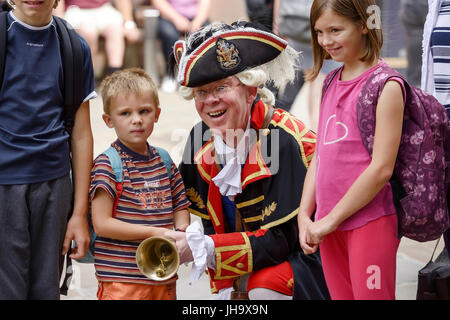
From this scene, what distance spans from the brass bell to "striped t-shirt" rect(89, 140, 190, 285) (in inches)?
4.5

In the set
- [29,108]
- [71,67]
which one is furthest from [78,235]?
[71,67]

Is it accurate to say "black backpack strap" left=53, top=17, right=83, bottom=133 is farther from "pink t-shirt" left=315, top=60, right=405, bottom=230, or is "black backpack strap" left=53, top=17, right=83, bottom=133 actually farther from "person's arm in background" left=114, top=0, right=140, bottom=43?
"person's arm in background" left=114, top=0, right=140, bottom=43

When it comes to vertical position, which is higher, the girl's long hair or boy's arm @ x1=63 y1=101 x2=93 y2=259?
the girl's long hair

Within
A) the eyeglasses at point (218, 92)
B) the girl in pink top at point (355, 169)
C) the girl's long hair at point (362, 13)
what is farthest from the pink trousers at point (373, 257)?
the eyeglasses at point (218, 92)

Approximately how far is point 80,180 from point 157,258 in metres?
0.42

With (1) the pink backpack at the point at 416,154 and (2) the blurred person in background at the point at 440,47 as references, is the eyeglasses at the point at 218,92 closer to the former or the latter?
(1) the pink backpack at the point at 416,154

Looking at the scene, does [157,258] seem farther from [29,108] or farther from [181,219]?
[29,108]

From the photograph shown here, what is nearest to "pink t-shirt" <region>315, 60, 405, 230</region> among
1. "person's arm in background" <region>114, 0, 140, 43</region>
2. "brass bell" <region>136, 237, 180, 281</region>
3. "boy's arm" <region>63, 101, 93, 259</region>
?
"brass bell" <region>136, 237, 180, 281</region>

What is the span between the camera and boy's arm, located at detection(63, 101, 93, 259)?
2629 millimetres

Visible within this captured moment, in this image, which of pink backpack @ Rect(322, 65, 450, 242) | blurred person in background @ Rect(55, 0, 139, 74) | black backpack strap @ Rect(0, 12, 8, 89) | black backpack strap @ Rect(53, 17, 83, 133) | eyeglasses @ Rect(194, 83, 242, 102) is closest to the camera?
pink backpack @ Rect(322, 65, 450, 242)

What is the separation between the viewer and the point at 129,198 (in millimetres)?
2641

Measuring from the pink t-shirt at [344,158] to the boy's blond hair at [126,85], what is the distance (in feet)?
2.43

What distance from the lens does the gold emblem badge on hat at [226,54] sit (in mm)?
2611
